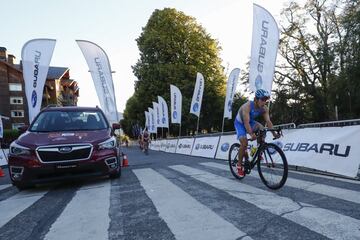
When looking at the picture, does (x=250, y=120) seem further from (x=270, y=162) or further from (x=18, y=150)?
(x=18, y=150)

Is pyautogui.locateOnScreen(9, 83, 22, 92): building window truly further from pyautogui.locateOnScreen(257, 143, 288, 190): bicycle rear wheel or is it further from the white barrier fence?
pyautogui.locateOnScreen(257, 143, 288, 190): bicycle rear wheel

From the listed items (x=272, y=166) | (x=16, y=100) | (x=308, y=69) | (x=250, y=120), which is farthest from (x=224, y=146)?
(x=16, y=100)

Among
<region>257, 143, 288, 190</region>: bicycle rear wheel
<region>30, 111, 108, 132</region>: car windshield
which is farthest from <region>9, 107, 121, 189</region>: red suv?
<region>257, 143, 288, 190</region>: bicycle rear wheel

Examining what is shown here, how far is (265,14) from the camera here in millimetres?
13617

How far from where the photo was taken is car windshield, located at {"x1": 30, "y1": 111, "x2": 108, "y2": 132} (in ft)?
28.4

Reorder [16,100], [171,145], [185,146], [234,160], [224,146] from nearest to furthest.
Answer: [234,160] < [224,146] < [185,146] < [171,145] < [16,100]

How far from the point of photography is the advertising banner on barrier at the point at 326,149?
795 cm

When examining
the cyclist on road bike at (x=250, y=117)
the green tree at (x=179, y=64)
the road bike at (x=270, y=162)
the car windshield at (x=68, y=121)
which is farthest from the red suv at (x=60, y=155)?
the green tree at (x=179, y=64)

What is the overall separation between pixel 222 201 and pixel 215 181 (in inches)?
84.4

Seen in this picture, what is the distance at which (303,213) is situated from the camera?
4.63m

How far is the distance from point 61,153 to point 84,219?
282 centimetres

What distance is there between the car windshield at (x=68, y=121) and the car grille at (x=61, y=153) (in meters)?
1.06

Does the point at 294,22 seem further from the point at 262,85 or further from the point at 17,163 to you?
the point at 17,163

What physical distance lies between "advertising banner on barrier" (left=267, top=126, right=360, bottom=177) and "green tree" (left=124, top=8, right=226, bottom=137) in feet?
120
